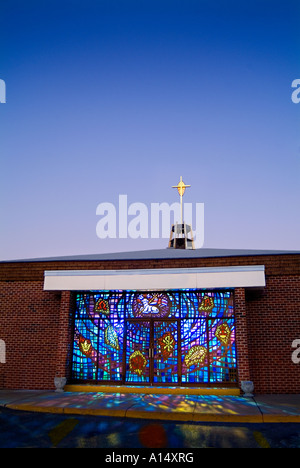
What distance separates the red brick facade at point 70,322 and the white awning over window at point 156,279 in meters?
0.41

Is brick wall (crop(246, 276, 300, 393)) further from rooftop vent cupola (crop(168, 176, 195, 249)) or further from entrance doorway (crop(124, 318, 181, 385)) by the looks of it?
rooftop vent cupola (crop(168, 176, 195, 249))

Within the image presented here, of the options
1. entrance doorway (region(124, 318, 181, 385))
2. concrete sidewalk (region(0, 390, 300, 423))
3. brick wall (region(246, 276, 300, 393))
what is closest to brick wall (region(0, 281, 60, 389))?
concrete sidewalk (region(0, 390, 300, 423))

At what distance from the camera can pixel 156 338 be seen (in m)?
12.0

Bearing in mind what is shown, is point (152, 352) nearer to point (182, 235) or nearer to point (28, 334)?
point (28, 334)

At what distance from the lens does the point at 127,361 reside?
12.0 meters

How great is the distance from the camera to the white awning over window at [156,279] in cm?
1134

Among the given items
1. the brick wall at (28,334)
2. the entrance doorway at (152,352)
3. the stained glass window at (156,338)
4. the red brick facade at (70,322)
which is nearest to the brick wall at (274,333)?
the red brick facade at (70,322)

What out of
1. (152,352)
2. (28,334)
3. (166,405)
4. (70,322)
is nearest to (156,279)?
(152,352)

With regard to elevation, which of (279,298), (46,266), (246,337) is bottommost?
(246,337)

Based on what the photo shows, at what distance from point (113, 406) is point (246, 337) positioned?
438 centimetres

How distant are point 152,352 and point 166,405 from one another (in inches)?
108

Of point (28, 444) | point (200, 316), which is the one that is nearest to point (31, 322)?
point (200, 316)
